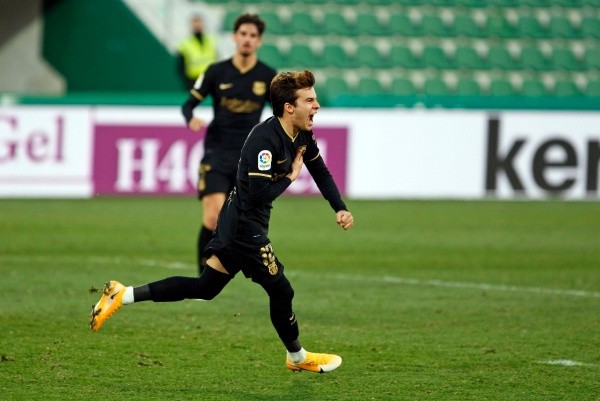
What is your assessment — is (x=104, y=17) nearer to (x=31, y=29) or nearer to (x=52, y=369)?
(x=31, y=29)

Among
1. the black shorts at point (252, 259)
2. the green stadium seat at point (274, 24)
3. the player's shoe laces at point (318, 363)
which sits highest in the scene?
the green stadium seat at point (274, 24)

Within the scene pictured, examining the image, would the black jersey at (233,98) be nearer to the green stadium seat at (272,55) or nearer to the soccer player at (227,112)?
the soccer player at (227,112)

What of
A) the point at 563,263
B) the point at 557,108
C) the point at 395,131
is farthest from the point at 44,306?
the point at 557,108

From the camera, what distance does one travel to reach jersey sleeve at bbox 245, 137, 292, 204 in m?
6.32

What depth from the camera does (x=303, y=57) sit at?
70.0ft

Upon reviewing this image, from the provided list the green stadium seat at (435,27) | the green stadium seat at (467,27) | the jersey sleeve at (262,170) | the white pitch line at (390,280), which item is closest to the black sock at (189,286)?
the jersey sleeve at (262,170)

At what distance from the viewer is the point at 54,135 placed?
16016 mm

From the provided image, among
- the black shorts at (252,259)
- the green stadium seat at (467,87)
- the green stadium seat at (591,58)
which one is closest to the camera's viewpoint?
the black shorts at (252,259)

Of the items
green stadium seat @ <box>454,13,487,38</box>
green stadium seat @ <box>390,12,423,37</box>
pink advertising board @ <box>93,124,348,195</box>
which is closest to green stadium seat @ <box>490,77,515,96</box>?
green stadium seat @ <box>454,13,487,38</box>

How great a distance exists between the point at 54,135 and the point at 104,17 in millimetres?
4934

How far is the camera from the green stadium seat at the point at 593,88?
22000 mm

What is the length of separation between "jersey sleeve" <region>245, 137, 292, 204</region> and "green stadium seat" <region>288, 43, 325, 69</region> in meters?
14.9

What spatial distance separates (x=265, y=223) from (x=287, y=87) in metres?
0.76

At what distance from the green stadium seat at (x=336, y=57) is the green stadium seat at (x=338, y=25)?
0.35 metres
